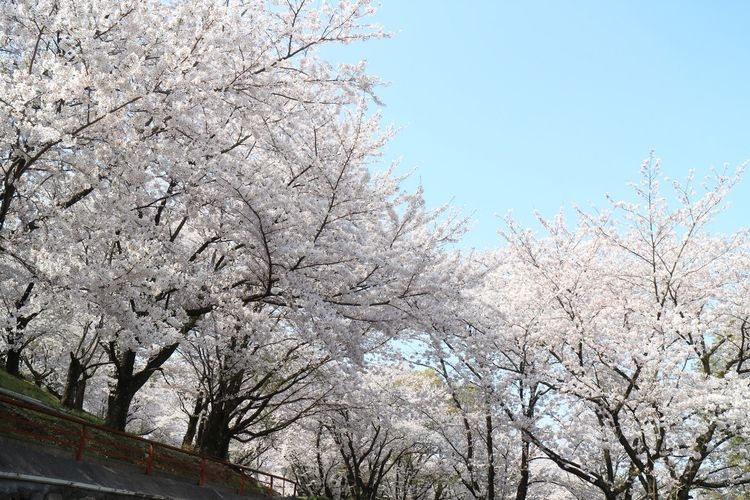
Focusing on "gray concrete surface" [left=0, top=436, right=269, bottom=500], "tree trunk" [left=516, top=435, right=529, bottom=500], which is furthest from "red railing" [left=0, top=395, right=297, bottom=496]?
"tree trunk" [left=516, top=435, right=529, bottom=500]

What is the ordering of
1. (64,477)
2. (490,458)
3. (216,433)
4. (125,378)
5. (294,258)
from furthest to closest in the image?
(490,458) → (216,433) → (125,378) → (294,258) → (64,477)

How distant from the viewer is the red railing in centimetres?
907

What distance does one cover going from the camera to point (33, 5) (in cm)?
857

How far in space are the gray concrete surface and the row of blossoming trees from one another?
75.8 inches

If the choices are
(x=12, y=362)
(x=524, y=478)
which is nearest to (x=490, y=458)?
(x=524, y=478)

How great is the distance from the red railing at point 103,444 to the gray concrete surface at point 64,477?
0.27m

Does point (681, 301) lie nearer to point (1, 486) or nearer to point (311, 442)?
point (1, 486)

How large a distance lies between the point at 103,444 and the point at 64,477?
2616 millimetres

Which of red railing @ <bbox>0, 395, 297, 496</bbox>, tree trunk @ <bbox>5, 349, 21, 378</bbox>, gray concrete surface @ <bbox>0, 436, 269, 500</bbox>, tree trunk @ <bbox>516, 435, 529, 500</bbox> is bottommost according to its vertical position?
gray concrete surface @ <bbox>0, 436, 269, 500</bbox>

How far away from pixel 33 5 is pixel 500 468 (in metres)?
18.3

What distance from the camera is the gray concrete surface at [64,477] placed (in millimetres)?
7883

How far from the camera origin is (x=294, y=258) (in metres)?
10.2

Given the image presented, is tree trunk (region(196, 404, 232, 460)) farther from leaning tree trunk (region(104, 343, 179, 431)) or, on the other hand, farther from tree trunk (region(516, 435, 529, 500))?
tree trunk (region(516, 435, 529, 500))

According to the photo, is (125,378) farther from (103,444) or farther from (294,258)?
(294,258)
